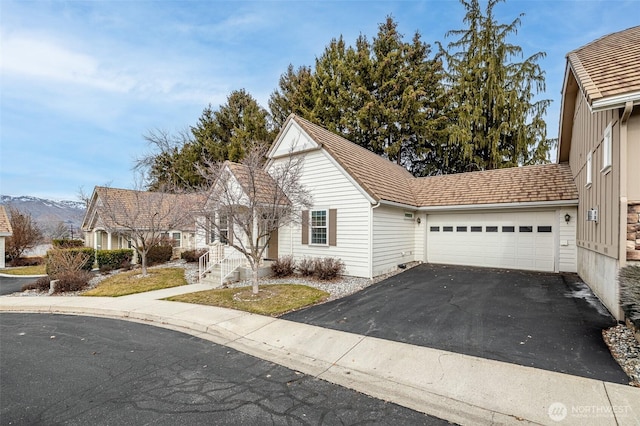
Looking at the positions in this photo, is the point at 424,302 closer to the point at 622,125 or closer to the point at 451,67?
the point at 622,125

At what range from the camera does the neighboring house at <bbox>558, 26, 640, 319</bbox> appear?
219 inches

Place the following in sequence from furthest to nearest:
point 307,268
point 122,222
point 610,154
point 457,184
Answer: point 122,222
point 457,184
point 307,268
point 610,154

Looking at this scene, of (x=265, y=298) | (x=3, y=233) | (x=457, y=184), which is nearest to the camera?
(x=265, y=298)

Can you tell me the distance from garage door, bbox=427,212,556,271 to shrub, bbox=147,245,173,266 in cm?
1545

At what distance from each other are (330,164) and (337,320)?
274 inches

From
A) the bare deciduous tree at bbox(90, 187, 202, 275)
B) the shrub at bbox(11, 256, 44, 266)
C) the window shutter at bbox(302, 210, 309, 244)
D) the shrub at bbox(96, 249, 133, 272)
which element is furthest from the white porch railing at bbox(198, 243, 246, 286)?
the shrub at bbox(11, 256, 44, 266)

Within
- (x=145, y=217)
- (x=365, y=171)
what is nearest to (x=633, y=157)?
(x=365, y=171)

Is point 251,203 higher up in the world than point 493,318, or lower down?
higher up

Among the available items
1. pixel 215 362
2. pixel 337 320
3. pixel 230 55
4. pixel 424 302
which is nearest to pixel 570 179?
pixel 424 302

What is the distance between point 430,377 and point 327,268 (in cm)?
684

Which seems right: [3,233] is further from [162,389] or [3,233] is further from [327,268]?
[162,389]

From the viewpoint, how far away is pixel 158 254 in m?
17.9

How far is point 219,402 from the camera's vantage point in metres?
3.62

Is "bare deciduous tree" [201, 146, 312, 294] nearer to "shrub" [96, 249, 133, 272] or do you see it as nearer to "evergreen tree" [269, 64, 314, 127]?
"shrub" [96, 249, 133, 272]
